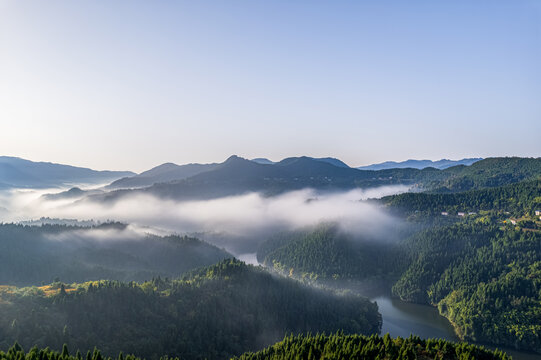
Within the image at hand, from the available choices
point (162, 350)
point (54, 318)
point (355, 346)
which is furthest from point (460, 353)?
point (54, 318)

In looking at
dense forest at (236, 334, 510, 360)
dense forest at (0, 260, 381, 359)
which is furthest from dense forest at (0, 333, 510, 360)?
dense forest at (0, 260, 381, 359)

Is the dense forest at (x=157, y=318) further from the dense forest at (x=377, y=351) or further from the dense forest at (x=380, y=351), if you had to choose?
the dense forest at (x=380, y=351)

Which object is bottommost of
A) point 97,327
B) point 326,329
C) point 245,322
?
point 326,329

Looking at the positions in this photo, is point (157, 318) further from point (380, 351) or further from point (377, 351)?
point (380, 351)

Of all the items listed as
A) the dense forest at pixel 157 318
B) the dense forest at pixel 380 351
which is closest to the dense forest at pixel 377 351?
the dense forest at pixel 380 351

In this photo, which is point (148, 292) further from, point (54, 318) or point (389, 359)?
point (389, 359)

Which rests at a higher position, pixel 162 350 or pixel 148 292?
pixel 148 292

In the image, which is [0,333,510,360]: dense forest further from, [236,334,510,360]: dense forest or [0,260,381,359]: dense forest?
[0,260,381,359]: dense forest

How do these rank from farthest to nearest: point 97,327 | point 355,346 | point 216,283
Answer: point 216,283
point 97,327
point 355,346

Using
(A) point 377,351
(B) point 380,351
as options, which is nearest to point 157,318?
(A) point 377,351
